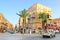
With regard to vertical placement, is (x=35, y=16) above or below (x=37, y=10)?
below

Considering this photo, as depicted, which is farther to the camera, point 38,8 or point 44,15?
point 38,8

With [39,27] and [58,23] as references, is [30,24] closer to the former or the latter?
[39,27]

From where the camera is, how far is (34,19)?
92.5 meters

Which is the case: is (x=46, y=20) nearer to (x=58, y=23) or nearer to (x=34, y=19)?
(x=34, y=19)

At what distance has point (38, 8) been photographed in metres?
92.4

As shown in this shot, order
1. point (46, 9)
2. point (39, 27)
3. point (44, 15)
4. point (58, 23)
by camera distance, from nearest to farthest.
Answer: point (44, 15) → point (39, 27) → point (46, 9) → point (58, 23)

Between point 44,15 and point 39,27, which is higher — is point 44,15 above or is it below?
above

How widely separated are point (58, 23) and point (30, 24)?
20290 millimetres

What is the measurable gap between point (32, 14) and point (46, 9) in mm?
9327

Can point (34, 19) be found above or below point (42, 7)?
below

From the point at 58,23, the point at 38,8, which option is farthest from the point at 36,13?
the point at 58,23

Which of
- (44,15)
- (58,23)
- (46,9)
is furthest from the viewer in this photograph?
(58,23)

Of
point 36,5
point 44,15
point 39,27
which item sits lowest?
point 39,27

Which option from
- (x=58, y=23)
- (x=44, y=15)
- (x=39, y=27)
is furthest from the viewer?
(x=58, y=23)
